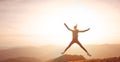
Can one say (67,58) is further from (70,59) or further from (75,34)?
(75,34)

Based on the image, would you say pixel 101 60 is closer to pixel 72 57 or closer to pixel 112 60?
pixel 112 60

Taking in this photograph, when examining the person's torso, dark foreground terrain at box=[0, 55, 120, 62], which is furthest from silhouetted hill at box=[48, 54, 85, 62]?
the person's torso

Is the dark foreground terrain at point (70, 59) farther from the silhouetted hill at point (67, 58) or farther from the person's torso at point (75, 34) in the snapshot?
the person's torso at point (75, 34)

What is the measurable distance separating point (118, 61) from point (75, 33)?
6.72 m

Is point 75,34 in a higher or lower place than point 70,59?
higher

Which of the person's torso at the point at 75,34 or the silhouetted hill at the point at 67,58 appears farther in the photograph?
the silhouetted hill at the point at 67,58

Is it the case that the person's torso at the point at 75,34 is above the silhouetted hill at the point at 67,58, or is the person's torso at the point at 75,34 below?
above

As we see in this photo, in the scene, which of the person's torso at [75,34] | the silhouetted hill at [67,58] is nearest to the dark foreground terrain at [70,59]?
the silhouetted hill at [67,58]

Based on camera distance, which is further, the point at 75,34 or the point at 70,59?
the point at 70,59

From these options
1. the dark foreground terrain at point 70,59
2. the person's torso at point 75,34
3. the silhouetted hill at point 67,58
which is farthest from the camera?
the silhouetted hill at point 67,58

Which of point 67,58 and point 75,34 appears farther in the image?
point 67,58

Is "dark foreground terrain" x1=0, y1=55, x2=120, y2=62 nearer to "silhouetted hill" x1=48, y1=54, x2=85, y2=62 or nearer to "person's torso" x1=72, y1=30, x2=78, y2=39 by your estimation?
"silhouetted hill" x1=48, y1=54, x2=85, y2=62

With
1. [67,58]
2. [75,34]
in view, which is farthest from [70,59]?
[75,34]

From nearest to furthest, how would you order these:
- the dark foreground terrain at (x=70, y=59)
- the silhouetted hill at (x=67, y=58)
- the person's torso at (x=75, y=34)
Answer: the dark foreground terrain at (x=70, y=59) → the person's torso at (x=75, y=34) → the silhouetted hill at (x=67, y=58)
